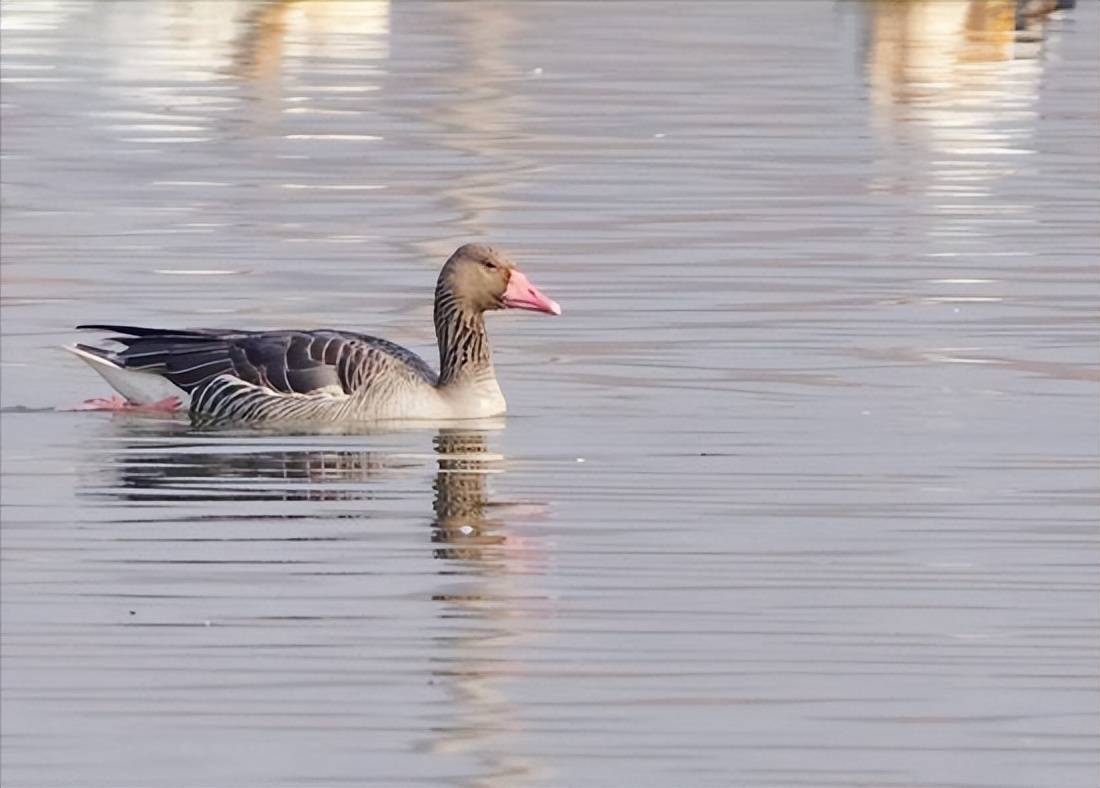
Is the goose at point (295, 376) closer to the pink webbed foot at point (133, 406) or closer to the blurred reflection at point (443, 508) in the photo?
the pink webbed foot at point (133, 406)

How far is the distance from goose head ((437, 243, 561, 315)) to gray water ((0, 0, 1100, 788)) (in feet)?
1.64

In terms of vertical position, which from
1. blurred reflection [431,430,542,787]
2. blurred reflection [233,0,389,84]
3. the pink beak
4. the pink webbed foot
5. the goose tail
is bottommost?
blurred reflection [233,0,389,84]

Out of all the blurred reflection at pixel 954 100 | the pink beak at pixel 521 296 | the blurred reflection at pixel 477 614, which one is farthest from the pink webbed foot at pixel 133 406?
the blurred reflection at pixel 954 100

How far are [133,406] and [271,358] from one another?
765mm

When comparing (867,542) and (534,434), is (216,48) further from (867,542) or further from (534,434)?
(867,542)

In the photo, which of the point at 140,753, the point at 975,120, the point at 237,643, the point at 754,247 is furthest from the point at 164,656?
the point at 975,120

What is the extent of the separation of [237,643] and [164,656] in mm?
288

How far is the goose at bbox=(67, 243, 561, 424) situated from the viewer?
14.9m

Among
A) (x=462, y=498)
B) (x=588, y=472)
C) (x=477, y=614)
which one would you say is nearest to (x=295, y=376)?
(x=588, y=472)

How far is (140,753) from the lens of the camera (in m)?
8.92

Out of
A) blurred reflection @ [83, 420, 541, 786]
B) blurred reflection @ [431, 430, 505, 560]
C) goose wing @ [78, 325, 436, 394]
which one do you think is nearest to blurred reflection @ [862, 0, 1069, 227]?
goose wing @ [78, 325, 436, 394]

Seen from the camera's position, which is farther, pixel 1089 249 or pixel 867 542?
pixel 1089 249

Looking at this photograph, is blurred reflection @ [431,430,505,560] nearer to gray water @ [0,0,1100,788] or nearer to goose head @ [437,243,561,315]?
gray water @ [0,0,1100,788]

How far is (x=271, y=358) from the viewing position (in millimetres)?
14945
